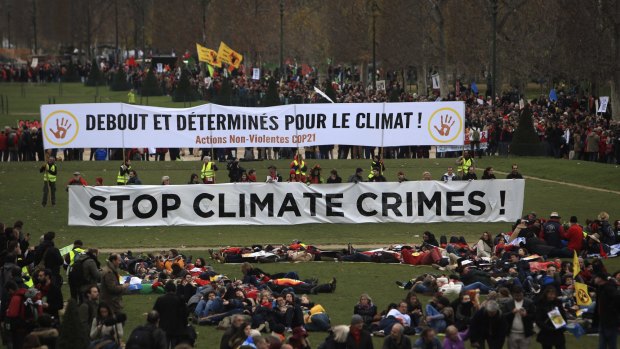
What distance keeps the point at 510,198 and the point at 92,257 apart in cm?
1559

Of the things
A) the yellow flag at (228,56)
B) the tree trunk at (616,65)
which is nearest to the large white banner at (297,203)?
the tree trunk at (616,65)

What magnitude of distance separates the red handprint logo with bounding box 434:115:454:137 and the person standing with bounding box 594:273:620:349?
1929cm

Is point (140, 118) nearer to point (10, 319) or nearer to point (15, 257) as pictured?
point (15, 257)

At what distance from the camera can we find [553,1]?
239 feet

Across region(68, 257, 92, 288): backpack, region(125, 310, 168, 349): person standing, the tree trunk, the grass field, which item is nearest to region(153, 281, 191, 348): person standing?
the grass field

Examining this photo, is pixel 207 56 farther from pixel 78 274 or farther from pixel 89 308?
pixel 89 308

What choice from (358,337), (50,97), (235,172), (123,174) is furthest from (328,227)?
(50,97)

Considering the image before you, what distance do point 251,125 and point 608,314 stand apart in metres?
22.2

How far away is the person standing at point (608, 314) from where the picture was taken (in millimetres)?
20391

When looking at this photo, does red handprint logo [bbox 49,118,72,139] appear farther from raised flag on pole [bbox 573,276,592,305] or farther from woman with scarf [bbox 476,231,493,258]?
raised flag on pole [bbox 573,276,592,305]

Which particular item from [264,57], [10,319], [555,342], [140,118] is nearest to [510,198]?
[140,118]

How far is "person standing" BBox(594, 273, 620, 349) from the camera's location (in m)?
20.4

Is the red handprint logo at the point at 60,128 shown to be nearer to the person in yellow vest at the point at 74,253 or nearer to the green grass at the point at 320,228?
the green grass at the point at 320,228

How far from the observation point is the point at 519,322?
19828 mm
